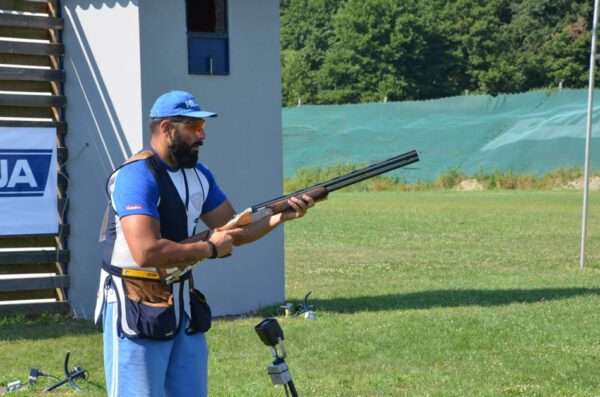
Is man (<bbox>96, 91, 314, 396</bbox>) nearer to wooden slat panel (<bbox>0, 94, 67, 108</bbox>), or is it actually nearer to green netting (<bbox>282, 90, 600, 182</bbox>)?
wooden slat panel (<bbox>0, 94, 67, 108</bbox>)

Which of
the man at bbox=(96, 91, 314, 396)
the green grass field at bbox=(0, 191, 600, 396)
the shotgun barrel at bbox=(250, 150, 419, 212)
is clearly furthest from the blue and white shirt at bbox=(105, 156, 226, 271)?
the green grass field at bbox=(0, 191, 600, 396)

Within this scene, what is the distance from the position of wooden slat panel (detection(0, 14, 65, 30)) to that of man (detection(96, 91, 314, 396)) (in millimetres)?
6805

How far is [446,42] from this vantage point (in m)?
67.8

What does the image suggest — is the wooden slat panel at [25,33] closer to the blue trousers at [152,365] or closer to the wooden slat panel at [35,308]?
the wooden slat panel at [35,308]

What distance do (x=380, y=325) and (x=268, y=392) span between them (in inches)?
114

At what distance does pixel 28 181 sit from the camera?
10.6 m

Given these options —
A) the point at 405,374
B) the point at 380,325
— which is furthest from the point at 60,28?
the point at 405,374

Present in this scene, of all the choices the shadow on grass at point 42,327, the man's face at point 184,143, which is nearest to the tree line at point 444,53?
the shadow on grass at point 42,327

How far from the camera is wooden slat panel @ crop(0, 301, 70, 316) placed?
10.6 metres

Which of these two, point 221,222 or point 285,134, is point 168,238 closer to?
point 221,222

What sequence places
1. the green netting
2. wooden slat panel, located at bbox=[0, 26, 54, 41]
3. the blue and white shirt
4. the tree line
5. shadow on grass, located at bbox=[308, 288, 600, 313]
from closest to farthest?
the blue and white shirt < wooden slat panel, located at bbox=[0, 26, 54, 41] < shadow on grass, located at bbox=[308, 288, 600, 313] < the green netting < the tree line

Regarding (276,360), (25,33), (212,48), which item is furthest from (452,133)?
(276,360)

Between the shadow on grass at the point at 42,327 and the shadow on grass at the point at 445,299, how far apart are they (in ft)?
10.2

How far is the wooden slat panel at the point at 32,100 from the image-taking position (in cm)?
1056
